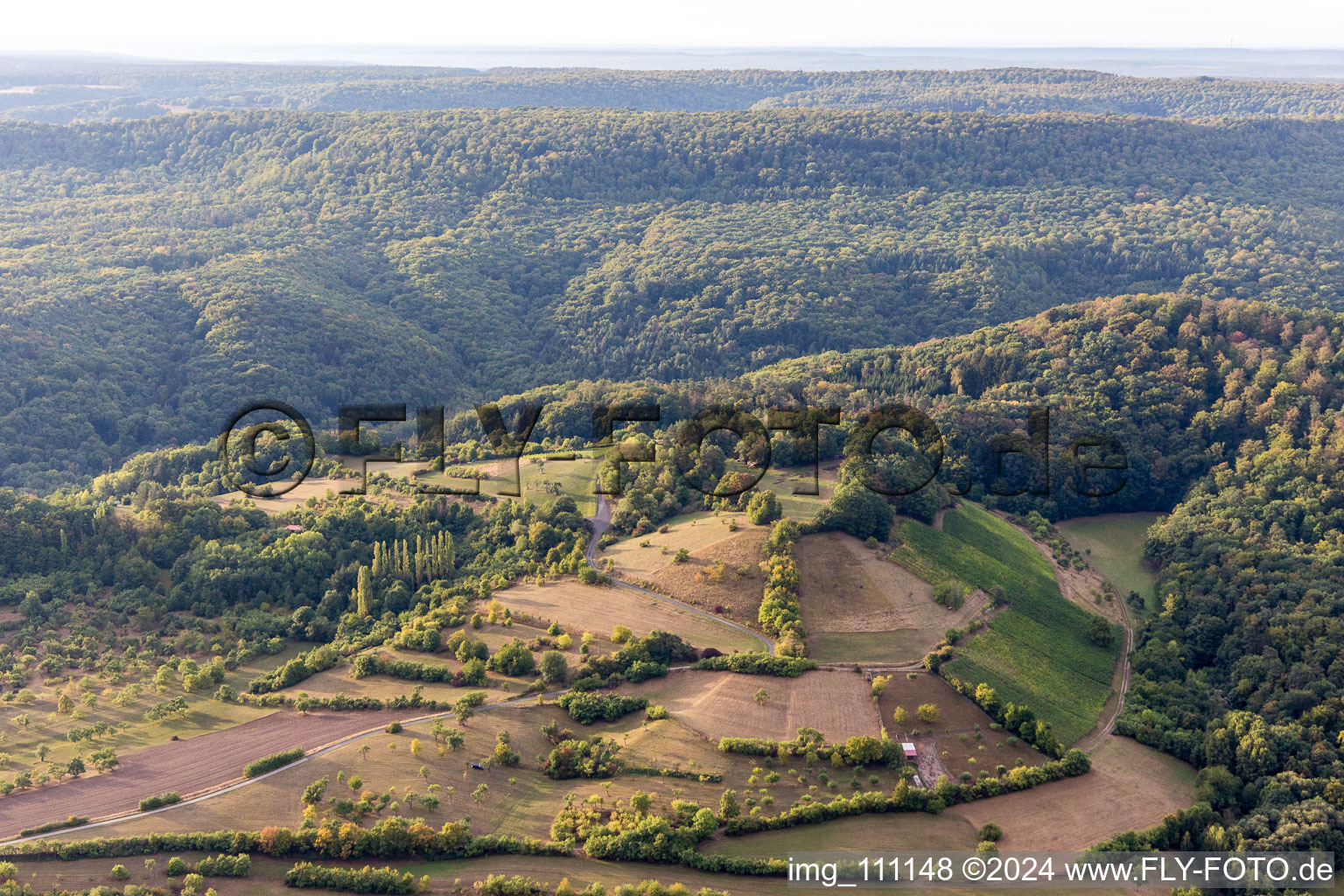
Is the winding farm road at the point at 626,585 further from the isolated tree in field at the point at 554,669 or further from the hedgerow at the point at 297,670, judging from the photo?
the hedgerow at the point at 297,670

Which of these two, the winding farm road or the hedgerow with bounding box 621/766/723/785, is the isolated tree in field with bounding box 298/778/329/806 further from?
the winding farm road

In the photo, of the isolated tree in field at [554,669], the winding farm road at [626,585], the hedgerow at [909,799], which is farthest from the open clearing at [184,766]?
the hedgerow at [909,799]

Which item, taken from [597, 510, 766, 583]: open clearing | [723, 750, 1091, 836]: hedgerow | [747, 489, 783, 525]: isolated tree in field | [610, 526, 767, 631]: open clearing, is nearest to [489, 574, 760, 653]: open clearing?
[610, 526, 767, 631]: open clearing

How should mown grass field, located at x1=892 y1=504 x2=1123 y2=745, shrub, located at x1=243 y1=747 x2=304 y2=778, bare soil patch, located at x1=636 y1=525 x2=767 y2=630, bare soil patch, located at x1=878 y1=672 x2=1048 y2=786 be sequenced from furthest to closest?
bare soil patch, located at x1=636 y1=525 x2=767 y2=630
mown grass field, located at x1=892 y1=504 x2=1123 y2=745
bare soil patch, located at x1=878 y1=672 x2=1048 y2=786
shrub, located at x1=243 y1=747 x2=304 y2=778

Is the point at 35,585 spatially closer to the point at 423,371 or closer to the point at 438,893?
the point at 438,893

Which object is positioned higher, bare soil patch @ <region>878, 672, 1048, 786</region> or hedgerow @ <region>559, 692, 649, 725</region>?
hedgerow @ <region>559, 692, 649, 725</region>

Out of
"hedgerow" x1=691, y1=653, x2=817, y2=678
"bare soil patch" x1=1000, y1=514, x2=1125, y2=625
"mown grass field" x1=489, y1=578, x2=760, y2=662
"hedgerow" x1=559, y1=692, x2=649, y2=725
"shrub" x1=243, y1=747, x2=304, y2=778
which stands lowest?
"bare soil patch" x1=1000, y1=514, x2=1125, y2=625
